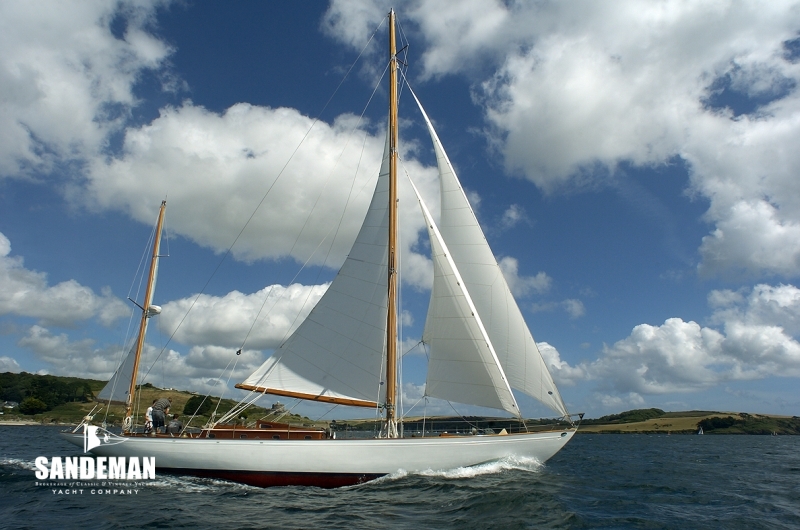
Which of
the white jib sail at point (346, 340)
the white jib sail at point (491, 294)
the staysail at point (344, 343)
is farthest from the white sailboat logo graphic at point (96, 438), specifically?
the white jib sail at point (491, 294)

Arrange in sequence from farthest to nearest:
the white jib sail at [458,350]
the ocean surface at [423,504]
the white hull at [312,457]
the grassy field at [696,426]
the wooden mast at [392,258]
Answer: the grassy field at [696,426] < the wooden mast at [392,258] < the white jib sail at [458,350] < the white hull at [312,457] < the ocean surface at [423,504]

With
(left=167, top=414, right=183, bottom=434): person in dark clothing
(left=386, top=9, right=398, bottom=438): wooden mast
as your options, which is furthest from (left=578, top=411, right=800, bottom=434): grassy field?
(left=167, top=414, right=183, bottom=434): person in dark clothing

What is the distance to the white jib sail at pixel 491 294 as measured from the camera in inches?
770

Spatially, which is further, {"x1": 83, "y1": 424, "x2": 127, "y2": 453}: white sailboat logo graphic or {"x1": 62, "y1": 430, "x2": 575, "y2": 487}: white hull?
{"x1": 83, "y1": 424, "x2": 127, "y2": 453}: white sailboat logo graphic

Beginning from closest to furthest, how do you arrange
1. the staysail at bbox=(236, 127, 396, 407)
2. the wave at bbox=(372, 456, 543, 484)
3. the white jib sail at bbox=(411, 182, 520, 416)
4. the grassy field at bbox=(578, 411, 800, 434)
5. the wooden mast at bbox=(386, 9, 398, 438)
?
the wave at bbox=(372, 456, 543, 484) < the white jib sail at bbox=(411, 182, 520, 416) < the wooden mast at bbox=(386, 9, 398, 438) < the staysail at bbox=(236, 127, 396, 407) < the grassy field at bbox=(578, 411, 800, 434)

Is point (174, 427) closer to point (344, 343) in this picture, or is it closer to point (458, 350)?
point (344, 343)

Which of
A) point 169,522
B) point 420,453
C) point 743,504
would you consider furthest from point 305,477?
point 743,504

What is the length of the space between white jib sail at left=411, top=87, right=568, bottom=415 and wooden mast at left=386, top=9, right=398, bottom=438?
1.60 meters

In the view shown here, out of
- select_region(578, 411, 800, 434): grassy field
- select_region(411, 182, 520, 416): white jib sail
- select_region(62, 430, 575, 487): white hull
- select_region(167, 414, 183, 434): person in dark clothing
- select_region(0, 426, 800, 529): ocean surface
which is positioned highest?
select_region(411, 182, 520, 416): white jib sail

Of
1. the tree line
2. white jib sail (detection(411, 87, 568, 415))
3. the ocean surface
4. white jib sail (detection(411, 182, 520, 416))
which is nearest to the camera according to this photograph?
the ocean surface

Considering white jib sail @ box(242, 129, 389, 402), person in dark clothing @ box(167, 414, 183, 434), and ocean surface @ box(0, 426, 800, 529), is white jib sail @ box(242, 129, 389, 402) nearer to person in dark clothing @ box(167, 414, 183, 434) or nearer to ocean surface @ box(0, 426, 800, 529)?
person in dark clothing @ box(167, 414, 183, 434)

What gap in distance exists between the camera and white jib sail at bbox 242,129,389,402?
65.0ft

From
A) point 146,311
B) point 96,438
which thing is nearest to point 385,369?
point 96,438

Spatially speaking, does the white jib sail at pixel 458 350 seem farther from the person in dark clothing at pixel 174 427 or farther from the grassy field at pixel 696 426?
the grassy field at pixel 696 426
